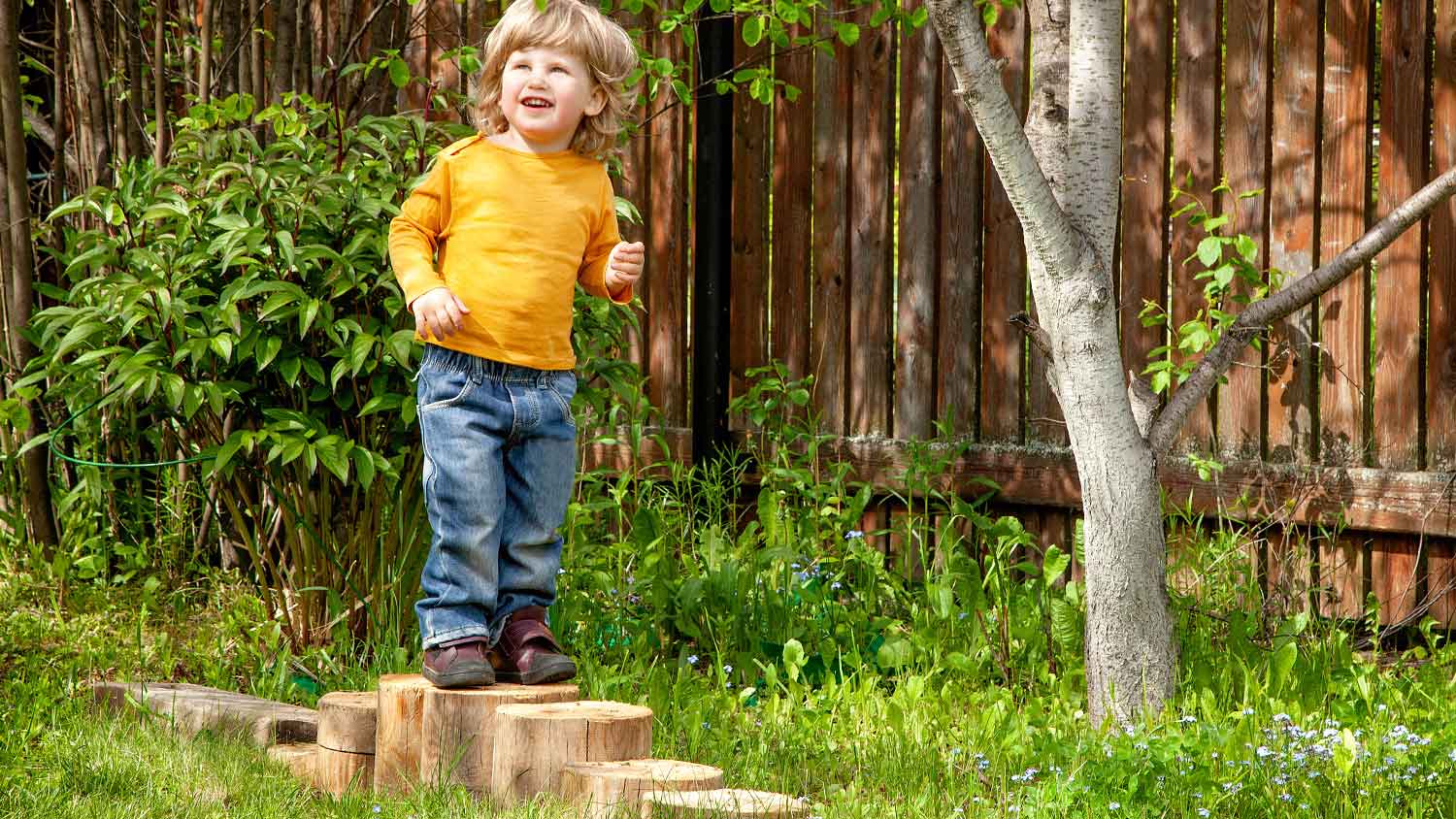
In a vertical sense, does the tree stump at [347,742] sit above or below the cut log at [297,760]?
above

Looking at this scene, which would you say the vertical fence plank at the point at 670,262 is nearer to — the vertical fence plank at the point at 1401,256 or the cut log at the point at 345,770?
the vertical fence plank at the point at 1401,256

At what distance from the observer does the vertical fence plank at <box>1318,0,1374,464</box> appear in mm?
4055

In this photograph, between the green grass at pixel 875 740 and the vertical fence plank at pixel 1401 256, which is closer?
the green grass at pixel 875 740

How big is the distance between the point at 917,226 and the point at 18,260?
2.88 meters

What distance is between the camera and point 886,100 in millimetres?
4977

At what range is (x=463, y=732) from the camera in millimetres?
2824

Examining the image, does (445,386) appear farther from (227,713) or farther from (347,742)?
(227,713)

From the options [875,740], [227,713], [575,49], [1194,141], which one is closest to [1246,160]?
[1194,141]

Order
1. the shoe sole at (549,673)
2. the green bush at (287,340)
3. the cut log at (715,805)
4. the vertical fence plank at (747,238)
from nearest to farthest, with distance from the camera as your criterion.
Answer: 1. the cut log at (715,805)
2. the shoe sole at (549,673)
3. the green bush at (287,340)
4. the vertical fence plank at (747,238)

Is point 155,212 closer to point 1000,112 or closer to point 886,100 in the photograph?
point 1000,112

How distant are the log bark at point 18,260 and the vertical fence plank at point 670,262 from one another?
2151 mm

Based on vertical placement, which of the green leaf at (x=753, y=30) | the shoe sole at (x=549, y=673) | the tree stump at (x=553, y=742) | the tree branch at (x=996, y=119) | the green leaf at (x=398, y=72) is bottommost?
the tree stump at (x=553, y=742)

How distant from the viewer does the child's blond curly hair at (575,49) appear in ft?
9.36

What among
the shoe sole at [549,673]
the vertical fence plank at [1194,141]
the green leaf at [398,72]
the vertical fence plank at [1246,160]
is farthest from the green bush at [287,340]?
the vertical fence plank at [1246,160]
